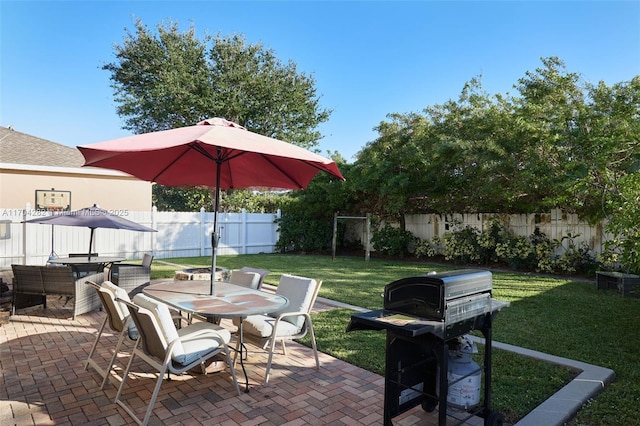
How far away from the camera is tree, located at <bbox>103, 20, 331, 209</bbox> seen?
1897cm

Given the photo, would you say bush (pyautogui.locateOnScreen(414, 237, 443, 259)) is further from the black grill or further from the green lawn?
the black grill

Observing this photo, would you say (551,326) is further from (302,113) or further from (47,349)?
(302,113)

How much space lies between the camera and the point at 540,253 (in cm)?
1070

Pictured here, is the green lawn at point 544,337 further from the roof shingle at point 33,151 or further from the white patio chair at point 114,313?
the roof shingle at point 33,151

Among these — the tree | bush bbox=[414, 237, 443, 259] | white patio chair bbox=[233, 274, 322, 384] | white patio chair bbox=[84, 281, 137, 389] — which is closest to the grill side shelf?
white patio chair bbox=[233, 274, 322, 384]

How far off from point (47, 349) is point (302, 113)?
62.1 feet

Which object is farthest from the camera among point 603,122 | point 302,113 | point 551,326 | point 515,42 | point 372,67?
point 302,113

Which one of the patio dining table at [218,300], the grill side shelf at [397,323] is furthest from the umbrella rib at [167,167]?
the grill side shelf at [397,323]

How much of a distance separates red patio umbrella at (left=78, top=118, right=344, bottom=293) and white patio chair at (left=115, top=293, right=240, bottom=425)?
98cm

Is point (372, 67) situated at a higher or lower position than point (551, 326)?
higher

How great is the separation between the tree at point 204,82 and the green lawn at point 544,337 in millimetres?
13045

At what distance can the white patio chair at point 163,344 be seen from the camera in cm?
279

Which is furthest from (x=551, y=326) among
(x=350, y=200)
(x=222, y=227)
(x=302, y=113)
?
(x=302, y=113)

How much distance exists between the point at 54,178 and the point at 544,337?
15799mm
